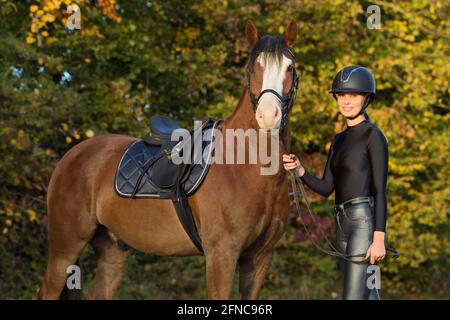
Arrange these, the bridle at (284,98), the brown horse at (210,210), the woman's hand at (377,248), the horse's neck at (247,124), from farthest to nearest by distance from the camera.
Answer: the horse's neck at (247,124)
the brown horse at (210,210)
the bridle at (284,98)
the woman's hand at (377,248)

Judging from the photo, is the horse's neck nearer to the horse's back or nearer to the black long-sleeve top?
the black long-sleeve top

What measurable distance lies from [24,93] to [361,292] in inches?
239

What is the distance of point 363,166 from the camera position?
4.14 metres

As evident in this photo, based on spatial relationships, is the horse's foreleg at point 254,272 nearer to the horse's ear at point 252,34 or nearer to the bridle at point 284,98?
the bridle at point 284,98

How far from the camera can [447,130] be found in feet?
37.1

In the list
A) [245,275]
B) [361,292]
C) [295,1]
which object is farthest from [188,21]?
[361,292]

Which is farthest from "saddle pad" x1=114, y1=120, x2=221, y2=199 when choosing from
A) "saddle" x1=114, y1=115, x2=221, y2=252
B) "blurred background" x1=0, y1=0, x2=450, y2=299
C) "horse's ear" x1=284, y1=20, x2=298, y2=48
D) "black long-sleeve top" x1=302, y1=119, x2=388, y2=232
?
"blurred background" x1=0, y1=0, x2=450, y2=299

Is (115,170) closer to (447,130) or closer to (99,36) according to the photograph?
(99,36)

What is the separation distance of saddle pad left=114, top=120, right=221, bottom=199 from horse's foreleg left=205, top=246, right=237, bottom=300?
1.56ft

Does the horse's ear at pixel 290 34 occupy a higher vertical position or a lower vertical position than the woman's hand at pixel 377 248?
higher

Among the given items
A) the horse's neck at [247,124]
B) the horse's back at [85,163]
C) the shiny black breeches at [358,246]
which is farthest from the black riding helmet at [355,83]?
the horse's back at [85,163]

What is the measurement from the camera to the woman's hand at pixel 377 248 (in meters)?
3.95

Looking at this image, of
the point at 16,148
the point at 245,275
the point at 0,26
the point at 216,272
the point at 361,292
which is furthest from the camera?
the point at 0,26

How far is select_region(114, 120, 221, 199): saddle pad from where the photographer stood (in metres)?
5.07
